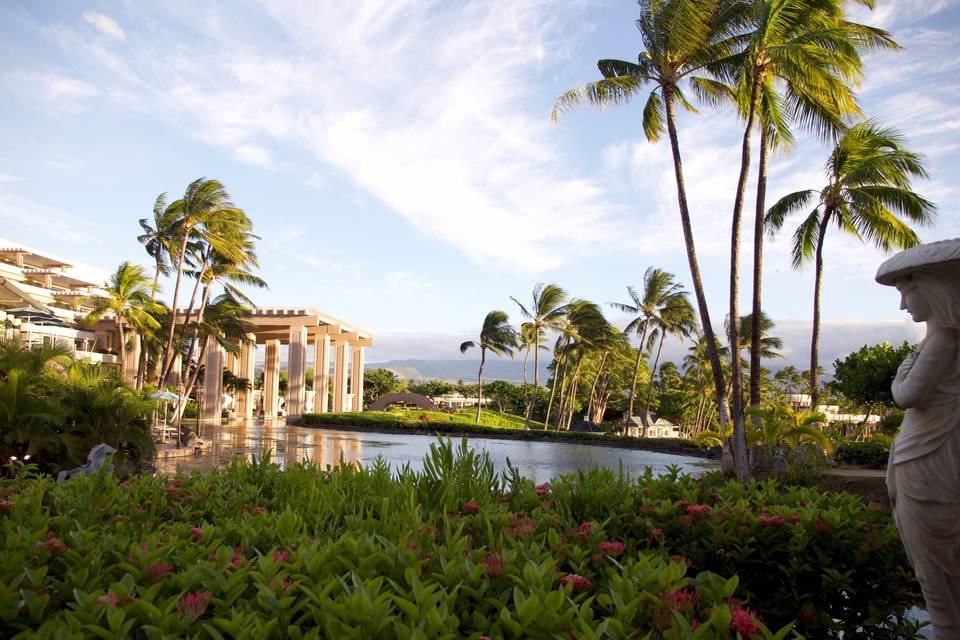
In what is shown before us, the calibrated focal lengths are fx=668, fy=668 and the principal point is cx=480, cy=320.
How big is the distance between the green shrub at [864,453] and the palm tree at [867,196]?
1222mm

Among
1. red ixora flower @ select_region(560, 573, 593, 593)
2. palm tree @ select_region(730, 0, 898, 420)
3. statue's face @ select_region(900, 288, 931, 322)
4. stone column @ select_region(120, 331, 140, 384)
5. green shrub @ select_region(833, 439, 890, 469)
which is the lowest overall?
green shrub @ select_region(833, 439, 890, 469)

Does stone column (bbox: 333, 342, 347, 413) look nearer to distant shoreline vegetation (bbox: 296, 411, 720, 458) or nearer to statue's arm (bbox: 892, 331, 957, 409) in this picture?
distant shoreline vegetation (bbox: 296, 411, 720, 458)

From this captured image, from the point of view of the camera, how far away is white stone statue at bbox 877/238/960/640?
2.34 m

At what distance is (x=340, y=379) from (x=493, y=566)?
133 feet

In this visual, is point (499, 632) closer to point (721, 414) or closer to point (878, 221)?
point (721, 414)

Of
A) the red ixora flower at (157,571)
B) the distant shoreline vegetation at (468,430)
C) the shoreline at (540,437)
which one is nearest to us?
the red ixora flower at (157,571)

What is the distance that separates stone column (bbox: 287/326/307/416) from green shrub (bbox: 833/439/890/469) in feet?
90.8

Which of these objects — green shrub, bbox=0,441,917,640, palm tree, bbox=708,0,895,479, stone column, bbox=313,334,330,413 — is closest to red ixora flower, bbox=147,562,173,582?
green shrub, bbox=0,441,917,640

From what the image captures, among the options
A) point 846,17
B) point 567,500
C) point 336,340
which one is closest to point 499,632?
point 567,500

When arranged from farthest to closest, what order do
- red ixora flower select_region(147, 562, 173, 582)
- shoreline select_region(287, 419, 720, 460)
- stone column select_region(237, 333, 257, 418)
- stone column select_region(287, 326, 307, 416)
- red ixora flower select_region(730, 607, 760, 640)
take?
stone column select_region(237, 333, 257, 418) < stone column select_region(287, 326, 307, 416) < shoreline select_region(287, 419, 720, 460) < red ixora flower select_region(147, 562, 173, 582) < red ixora flower select_region(730, 607, 760, 640)

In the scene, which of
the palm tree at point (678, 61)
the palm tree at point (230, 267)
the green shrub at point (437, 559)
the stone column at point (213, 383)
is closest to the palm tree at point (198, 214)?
the palm tree at point (230, 267)

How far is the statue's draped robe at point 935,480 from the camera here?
2.34 m

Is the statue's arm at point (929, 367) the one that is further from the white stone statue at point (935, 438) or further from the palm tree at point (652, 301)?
the palm tree at point (652, 301)

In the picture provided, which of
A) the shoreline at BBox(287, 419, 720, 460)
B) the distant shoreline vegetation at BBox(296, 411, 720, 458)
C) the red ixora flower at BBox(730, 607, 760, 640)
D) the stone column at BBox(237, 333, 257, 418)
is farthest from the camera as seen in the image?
the stone column at BBox(237, 333, 257, 418)
